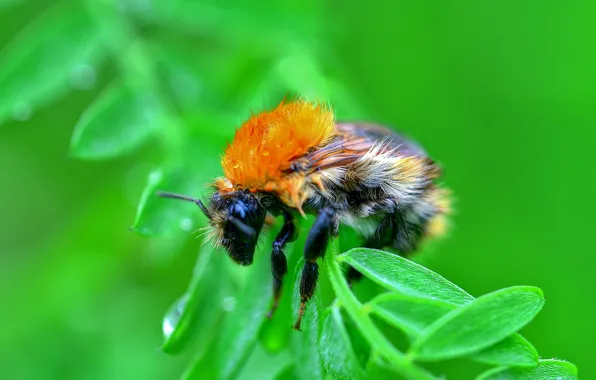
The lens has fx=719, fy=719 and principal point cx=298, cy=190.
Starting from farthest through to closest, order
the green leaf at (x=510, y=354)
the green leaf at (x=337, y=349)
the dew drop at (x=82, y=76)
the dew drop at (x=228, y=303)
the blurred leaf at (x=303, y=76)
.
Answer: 1. the dew drop at (x=82, y=76)
2. the blurred leaf at (x=303, y=76)
3. the dew drop at (x=228, y=303)
4. the green leaf at (x=337, y=349)
5. the green leaf at (x=510, y=354)

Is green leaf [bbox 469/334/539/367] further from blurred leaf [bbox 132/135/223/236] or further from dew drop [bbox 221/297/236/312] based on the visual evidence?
blurred leaf [bbox 132/135/223/236]

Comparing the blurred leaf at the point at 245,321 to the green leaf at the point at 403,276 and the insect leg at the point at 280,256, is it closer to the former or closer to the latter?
the insect leg at the point at 280,256

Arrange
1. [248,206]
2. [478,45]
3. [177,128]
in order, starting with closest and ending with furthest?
1. [248,206]
2. [177,128]
3. [478,45]

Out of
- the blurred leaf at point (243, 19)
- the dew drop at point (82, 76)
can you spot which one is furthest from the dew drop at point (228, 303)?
the blurred leaf at point (243, 19)

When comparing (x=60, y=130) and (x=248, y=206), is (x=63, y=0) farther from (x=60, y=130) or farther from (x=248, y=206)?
(x=248, y=206)

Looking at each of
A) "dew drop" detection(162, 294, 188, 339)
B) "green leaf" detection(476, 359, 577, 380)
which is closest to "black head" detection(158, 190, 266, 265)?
"dew drop" detection(162, 294, 188, 339)

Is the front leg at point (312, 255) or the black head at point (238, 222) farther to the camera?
the black head at point (238, 222)

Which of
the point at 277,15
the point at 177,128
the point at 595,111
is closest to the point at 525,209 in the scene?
the point at 595,111
